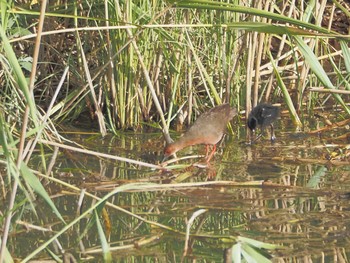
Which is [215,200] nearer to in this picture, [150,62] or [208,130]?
[208,130]

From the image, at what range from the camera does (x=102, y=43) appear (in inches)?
234

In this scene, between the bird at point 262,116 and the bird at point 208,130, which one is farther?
the bird at point 262,116

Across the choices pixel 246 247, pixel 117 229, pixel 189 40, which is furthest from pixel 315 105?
pixel 246 247

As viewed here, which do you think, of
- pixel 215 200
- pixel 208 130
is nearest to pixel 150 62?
pixel 208 130

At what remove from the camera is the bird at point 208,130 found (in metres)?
5.35

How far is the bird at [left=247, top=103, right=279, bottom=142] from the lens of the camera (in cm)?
567

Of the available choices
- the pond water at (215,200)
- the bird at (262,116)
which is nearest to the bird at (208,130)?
the pond water at (215,200)

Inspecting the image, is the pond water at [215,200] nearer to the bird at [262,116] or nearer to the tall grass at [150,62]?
the bird at [262,116]

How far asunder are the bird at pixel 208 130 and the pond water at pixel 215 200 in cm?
11

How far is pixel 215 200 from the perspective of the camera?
14.4 ft

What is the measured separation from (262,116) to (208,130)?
46 cm

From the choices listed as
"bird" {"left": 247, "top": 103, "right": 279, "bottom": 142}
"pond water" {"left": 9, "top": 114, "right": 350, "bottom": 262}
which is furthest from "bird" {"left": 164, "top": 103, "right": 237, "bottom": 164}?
"bird" {"left": 247, "top": 103, "right": 279, "bottom": 142}

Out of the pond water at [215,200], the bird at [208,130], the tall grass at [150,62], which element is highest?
the tall grass at [150,62]

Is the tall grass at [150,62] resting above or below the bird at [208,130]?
above
